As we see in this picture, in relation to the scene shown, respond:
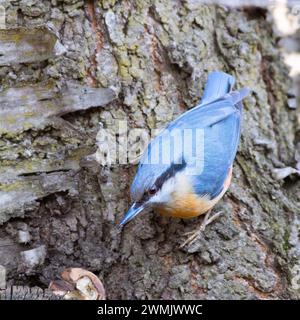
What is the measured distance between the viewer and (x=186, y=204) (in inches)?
142

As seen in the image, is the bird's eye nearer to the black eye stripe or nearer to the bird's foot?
the black eye stripe

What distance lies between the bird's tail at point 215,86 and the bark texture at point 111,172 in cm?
8

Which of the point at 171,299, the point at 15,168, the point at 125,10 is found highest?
the point at 125,10

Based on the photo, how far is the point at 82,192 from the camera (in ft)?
11.8

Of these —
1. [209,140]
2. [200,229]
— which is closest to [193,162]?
[209,140]

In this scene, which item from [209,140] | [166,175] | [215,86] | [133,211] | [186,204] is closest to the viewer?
[133,211]

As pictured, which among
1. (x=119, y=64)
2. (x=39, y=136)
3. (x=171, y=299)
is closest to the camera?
(x=171, y=299)

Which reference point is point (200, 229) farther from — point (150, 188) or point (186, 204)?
point (150, 188)

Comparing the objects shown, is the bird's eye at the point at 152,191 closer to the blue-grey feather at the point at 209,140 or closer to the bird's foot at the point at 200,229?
the blue-grey feather at the point at 209,140

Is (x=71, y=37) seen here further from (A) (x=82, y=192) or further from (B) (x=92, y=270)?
(B) (x=92, y=270)

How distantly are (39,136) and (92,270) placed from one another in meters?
0.77

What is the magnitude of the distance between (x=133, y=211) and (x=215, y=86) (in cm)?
100

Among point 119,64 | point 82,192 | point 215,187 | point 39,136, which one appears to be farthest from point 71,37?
point 215,187

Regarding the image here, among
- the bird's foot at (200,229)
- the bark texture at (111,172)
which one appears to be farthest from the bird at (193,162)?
the bark texture at (111,172)
